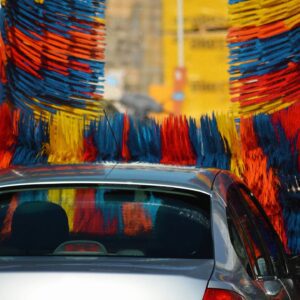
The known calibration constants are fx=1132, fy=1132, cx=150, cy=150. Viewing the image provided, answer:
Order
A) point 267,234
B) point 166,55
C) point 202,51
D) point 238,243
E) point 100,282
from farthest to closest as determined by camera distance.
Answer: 1. point 166,55
2. point 202,51
3. point 267,234
4. point 238,243
5. point 100,282

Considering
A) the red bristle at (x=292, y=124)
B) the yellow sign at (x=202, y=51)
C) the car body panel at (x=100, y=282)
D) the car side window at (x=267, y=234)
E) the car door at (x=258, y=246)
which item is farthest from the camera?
the yellow sign at (x=202, y=51)

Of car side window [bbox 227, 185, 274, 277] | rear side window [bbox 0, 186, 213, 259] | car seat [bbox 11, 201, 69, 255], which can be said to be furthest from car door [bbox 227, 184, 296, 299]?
car seat [bbox 11, 201, 69, 255]

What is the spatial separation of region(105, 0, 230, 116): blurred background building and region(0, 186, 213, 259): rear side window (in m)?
20.2

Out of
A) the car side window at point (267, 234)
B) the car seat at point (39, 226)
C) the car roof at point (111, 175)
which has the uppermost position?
the car roof at point (111, 175)

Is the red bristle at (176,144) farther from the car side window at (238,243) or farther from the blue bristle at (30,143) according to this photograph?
the car side window at (238,243)

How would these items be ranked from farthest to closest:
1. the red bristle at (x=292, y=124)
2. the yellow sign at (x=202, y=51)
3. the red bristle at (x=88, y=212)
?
the yellow sign at (x=202, y=51) → the red bristle at (x=292, y=124) → the red bristle at (x=88, y=212)

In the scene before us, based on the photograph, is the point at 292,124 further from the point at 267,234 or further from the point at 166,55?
the point at 166,55

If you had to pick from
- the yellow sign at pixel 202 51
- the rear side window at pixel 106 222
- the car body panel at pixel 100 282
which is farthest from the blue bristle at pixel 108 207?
the yellow sign at pixel 202 51

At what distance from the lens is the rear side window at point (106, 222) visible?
448cm

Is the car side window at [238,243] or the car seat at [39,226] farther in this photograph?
the car seat at [39,226]

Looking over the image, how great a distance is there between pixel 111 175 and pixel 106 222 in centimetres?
20

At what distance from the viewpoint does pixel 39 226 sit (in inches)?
185

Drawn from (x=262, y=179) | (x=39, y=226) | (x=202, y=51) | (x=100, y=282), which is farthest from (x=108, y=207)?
(x=202, y=51)

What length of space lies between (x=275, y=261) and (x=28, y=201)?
115cm
